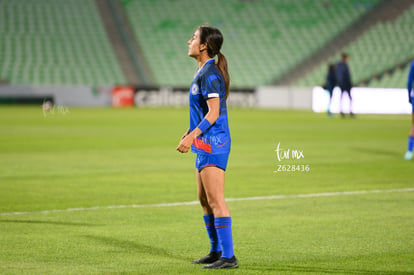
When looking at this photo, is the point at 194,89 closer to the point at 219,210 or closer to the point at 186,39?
→ the point at 219,210

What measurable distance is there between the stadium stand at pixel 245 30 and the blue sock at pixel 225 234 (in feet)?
142

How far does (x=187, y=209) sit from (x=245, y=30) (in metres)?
44.1

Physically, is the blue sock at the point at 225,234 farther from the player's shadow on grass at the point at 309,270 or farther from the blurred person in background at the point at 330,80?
the blurred person in background at the point at 330,80

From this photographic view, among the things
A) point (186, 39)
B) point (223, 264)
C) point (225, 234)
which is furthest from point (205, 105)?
point (186, 39)

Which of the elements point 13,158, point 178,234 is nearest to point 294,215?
point 178,234

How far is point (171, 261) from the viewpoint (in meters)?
6.65

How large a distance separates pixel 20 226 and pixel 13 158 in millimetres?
7934

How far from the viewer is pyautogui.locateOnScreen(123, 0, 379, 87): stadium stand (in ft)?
165

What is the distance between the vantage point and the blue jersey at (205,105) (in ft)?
20.0

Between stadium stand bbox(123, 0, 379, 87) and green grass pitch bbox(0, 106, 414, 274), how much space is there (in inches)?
1194

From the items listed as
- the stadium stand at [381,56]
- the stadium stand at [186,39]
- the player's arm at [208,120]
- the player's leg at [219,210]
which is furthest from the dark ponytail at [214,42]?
the stadium stand at [186,39]

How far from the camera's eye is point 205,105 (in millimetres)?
6281

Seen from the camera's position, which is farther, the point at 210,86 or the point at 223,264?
the point at 223,264

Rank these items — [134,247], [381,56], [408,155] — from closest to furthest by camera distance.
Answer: [134,247] < [408,155] < [381,56]
